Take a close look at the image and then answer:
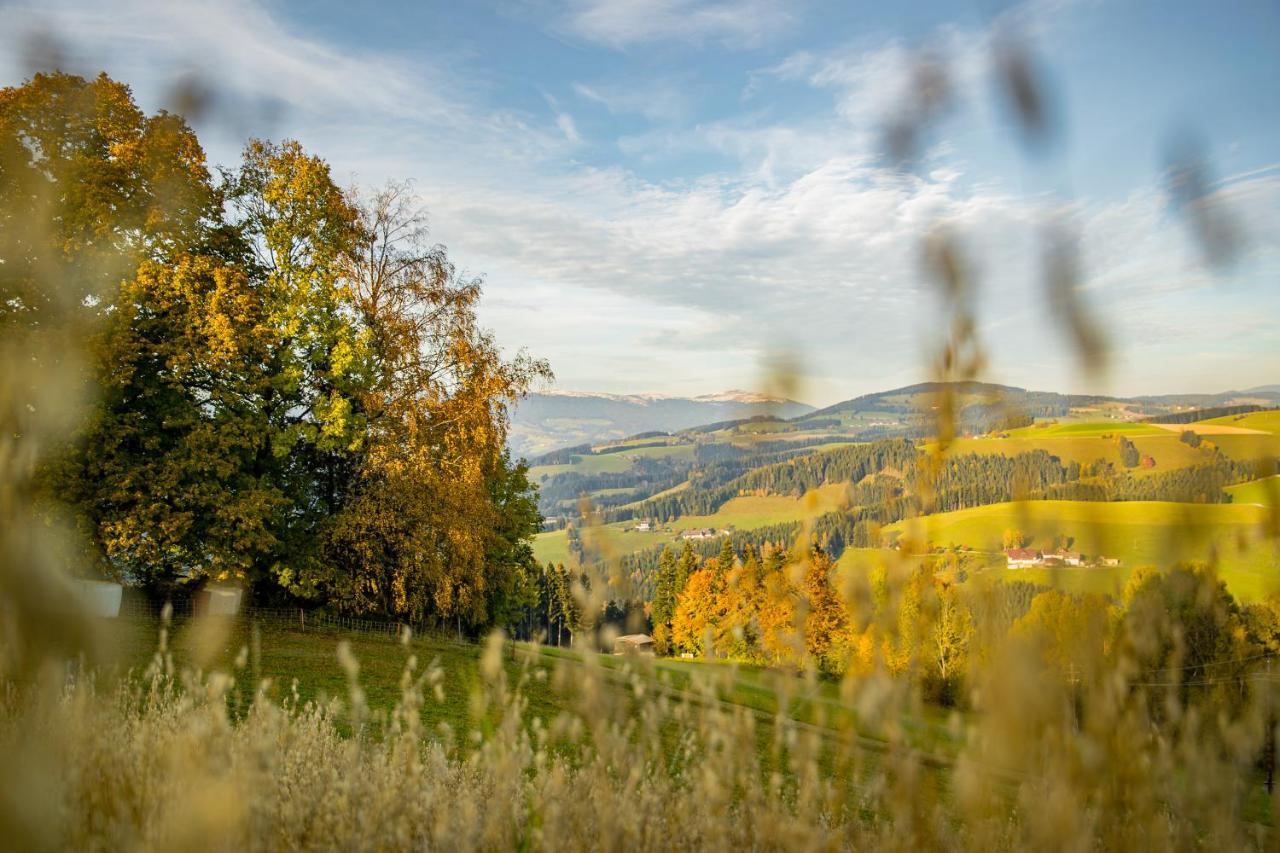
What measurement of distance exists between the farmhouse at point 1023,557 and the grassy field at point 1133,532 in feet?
0.07

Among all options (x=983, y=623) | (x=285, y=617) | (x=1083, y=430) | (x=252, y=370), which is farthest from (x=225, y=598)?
(x=1083, y=430)

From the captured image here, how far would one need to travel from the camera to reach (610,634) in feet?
7.23

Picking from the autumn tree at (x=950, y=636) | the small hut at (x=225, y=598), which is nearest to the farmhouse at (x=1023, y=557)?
the autumn tree at (x=950, y=636)

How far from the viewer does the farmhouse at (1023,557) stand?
5.83 ft

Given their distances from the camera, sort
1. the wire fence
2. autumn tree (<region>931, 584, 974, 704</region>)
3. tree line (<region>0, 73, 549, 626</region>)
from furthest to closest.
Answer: the wire fence → tree line (<region>0, 73, 549, 626</region>) → autumn tree (<region>931, 584, 974, 704</region>)

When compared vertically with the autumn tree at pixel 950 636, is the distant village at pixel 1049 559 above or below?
above

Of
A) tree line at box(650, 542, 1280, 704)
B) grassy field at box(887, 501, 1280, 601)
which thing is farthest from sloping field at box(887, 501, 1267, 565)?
tree line at box(650, 542, 1280, 704)

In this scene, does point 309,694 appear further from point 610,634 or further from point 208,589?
point 610,634

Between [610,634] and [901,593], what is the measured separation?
76 centimetres

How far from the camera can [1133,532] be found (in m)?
1.74

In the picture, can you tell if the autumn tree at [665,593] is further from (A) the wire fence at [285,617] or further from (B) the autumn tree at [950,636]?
(B) the autumn tree at [950,636]

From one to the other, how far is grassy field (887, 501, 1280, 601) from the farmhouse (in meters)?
0.02

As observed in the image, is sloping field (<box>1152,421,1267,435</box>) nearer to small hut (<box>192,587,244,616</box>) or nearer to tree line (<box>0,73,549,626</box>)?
tree line (<box>0,73,549,626</box>)

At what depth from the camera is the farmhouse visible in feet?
5.83
